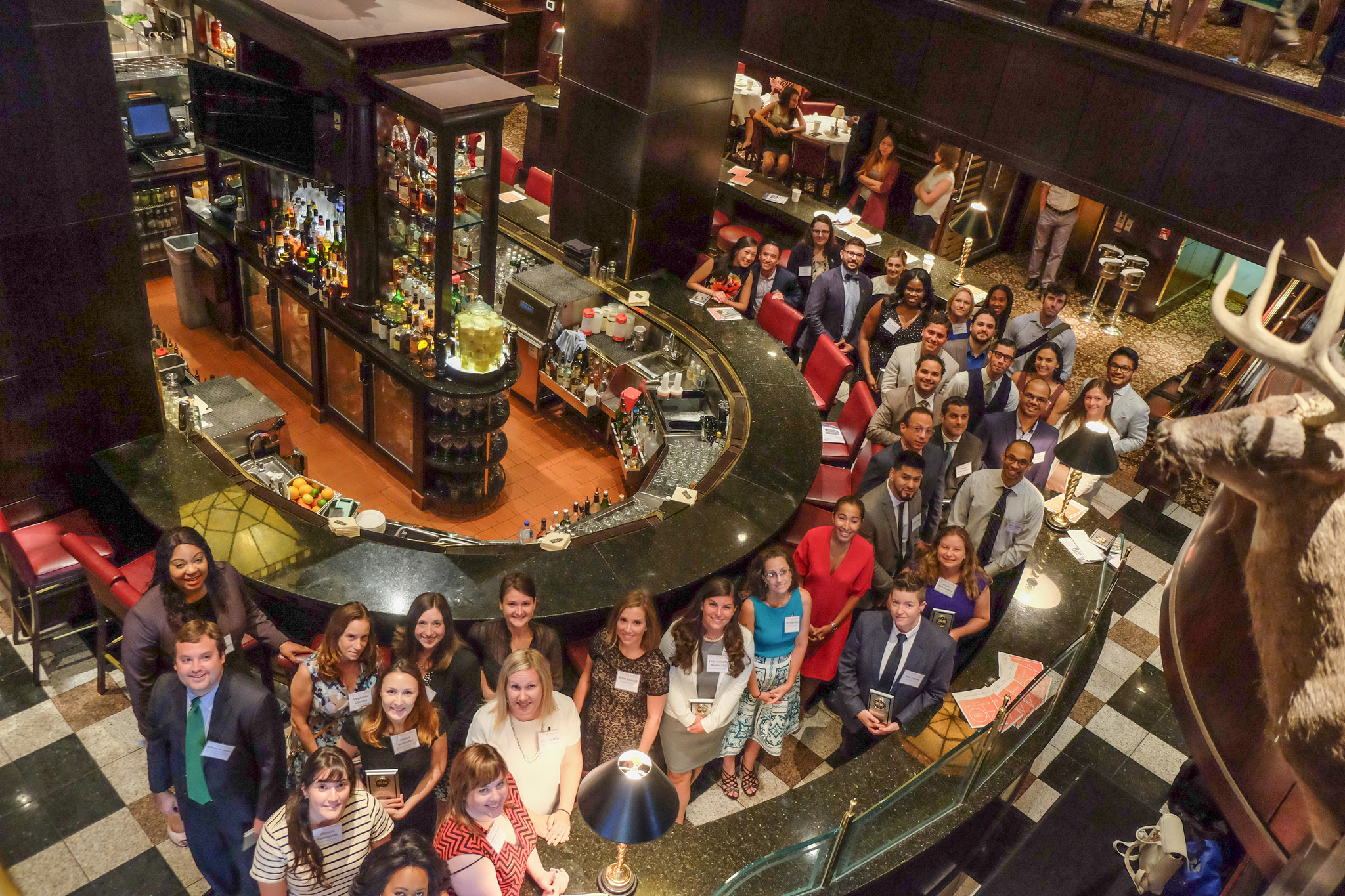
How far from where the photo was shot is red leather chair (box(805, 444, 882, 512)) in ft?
19.4

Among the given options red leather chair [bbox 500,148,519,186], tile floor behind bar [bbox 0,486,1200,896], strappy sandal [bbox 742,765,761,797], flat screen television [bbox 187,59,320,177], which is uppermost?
flat screen television [bbox 187,59,320,177]

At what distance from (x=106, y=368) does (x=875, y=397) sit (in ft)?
16.1

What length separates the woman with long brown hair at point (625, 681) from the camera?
3939 mm

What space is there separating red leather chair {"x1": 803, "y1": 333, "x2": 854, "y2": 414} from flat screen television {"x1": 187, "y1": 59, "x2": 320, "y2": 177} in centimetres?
365

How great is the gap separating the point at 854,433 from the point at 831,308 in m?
1.30

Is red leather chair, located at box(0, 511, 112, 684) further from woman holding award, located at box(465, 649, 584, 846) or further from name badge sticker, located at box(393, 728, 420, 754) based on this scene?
woman holding award, located at box(465, 649, 584, 846)

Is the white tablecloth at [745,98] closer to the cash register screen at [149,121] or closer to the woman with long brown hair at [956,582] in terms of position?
the cash register screen at [149,121]

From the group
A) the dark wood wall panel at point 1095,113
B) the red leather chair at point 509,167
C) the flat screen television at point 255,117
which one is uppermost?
the dark wood wall panel at point 1095,113

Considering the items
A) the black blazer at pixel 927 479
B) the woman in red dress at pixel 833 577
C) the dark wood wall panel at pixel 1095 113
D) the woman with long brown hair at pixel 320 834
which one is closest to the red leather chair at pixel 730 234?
the dark wood wall panel at pixel 1095 113

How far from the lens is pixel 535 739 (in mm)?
3674

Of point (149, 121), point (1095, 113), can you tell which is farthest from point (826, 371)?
point (149, 121)

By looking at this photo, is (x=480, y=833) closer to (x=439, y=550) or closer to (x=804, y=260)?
(x=439, y=550)

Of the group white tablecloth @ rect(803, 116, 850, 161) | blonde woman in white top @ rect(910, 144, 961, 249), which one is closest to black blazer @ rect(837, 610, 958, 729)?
blonde woman in white top @ rect(910, 144, 961, 249)

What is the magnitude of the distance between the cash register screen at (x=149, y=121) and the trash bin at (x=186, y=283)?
1041mm
